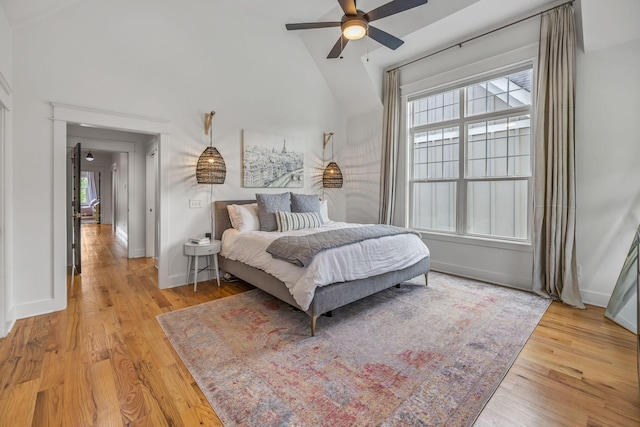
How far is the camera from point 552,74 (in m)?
3.29

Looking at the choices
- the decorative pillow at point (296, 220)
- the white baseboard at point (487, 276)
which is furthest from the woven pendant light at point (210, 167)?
the white baseboard at point (487, 276)

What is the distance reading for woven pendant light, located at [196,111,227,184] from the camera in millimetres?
3734

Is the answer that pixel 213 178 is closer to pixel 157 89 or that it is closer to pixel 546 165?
pixel 157 89

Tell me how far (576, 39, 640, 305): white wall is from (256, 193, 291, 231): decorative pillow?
3.52 meters

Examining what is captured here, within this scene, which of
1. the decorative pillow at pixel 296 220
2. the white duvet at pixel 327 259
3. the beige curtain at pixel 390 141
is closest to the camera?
the white duvet at pixel 327 259

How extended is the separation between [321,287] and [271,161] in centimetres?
266

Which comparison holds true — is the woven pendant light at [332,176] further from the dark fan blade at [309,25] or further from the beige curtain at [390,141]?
the dark fan blade at [309,25]

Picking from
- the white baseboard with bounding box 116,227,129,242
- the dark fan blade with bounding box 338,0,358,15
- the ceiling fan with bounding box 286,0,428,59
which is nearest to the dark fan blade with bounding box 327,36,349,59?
the ceiling fan with bounding box 286,0,428,59

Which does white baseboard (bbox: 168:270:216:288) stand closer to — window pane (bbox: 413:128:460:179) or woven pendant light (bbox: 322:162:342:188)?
woven pendant light (bbox: 322:162:342:188)

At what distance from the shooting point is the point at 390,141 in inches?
191

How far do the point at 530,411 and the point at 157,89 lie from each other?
447 centimetres

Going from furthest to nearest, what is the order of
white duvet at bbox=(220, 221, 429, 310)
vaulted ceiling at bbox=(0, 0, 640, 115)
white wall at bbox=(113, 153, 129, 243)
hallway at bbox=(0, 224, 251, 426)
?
white wall at bbox=(113, 153, 129, 243) → vaulted ceiling at bbox=(0, 0, 640, 115) → white duvet at bbox=(220, 221, 429, 310) → hallway at bbox=(0, 224, 251, 426)

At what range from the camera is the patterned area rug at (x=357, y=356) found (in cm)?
163

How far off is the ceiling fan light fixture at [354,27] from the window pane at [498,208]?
2.66 m
